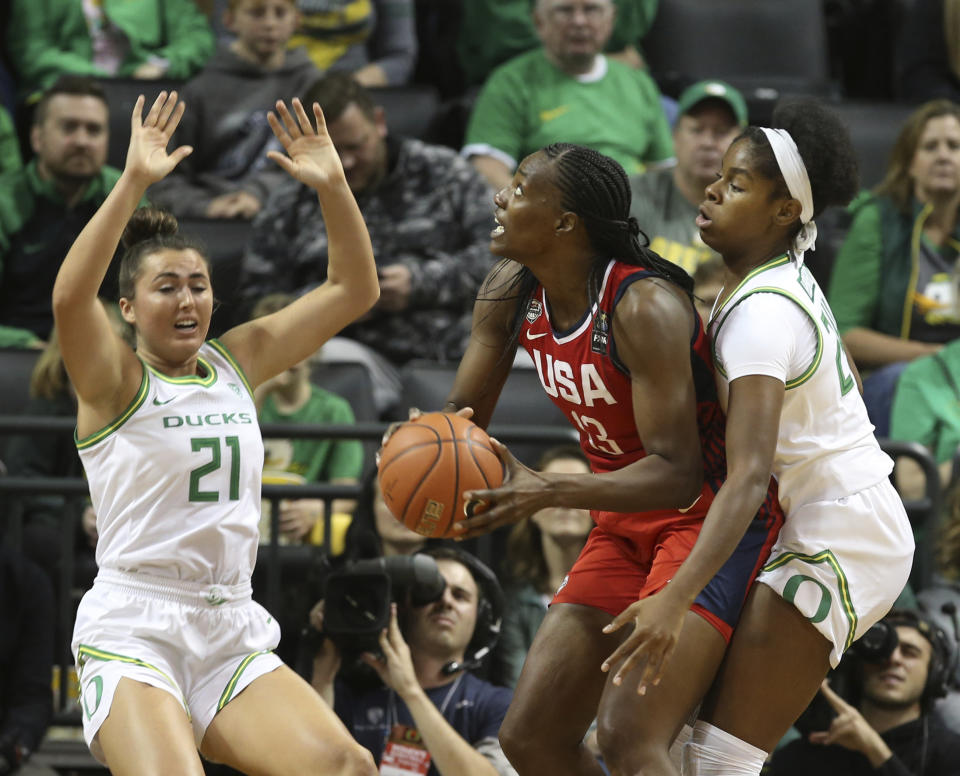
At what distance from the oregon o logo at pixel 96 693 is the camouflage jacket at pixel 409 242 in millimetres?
2877

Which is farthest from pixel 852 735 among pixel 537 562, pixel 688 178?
pixel 688 178

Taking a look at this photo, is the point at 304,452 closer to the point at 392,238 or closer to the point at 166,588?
the point at 392,238

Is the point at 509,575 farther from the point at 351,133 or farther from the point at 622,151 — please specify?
the point at 622,151

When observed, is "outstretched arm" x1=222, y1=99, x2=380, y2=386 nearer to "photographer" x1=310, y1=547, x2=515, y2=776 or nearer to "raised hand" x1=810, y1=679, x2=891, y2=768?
"photographer" x1=310, y1=547, x2=515, y2=776

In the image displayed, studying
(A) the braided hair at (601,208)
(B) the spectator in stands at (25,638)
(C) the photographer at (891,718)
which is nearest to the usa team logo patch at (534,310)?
(A) the braided hair at (601,208)

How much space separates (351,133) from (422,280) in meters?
0.69

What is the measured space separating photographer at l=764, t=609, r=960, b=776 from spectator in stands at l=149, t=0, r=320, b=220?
3.74 m

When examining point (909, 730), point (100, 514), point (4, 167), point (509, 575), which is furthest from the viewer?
point (4, 167)

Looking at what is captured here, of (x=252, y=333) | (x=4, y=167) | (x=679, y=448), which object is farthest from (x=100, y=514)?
(x=4, y=167)

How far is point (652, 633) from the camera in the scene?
3152 mm

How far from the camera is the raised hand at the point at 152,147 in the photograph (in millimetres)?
3756

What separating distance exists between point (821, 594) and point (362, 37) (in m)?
5.42

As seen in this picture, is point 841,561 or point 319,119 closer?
point 841,561

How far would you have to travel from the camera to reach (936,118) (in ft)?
21.6
